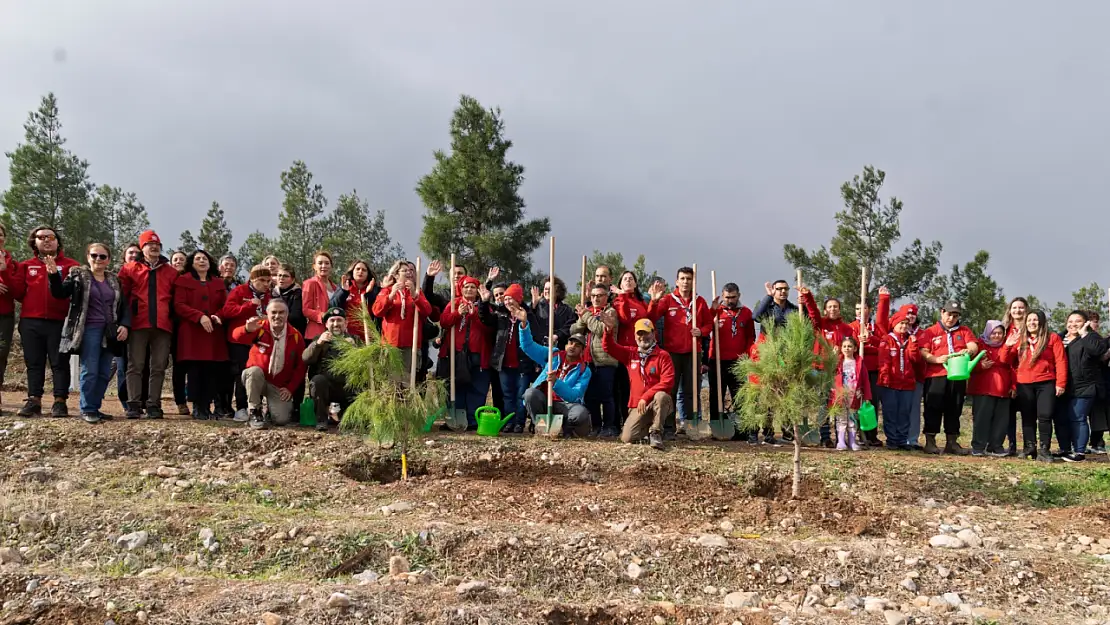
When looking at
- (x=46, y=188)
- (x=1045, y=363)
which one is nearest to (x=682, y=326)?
(x=1045, y=363)

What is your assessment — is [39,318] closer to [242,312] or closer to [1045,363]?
[242,312]

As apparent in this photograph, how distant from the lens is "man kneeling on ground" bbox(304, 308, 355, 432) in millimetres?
8891

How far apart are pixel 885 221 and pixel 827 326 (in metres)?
11.4

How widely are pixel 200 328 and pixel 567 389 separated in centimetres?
455

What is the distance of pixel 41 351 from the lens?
8.70 meters

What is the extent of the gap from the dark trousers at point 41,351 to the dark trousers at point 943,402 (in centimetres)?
1089

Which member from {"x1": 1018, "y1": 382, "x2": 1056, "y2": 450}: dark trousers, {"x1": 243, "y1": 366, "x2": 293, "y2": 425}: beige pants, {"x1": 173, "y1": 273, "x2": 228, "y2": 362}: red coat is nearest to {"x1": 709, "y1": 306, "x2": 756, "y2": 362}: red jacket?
{"x1": 1018, "y1": 382, "x2": 1056, "y2": 450}: dark trousers

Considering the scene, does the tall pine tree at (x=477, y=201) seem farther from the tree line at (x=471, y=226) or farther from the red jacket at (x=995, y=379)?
the red jacket at (x=995, y=379)

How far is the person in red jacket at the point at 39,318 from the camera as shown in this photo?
8.62 m

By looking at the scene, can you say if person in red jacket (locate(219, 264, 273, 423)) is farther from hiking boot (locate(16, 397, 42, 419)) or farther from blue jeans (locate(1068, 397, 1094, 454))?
blue jeans (locate(1068, 397, 1094, 454))

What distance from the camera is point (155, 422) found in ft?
28.7

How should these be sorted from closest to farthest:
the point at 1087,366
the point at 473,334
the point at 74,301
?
the point at 74,301
the point at 1087,366
the point at 473,334

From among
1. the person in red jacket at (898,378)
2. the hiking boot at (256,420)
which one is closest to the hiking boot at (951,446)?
the person in red jacket at (898,378)

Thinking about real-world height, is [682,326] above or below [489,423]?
above
